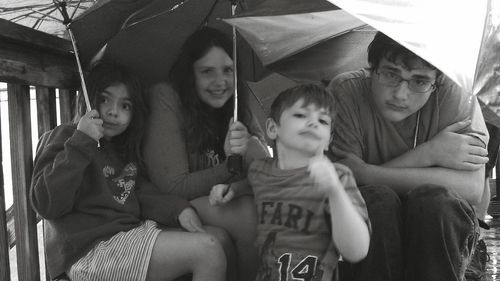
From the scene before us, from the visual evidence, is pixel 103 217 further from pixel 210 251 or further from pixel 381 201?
pixel 381 201

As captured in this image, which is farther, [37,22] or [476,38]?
[37,22]

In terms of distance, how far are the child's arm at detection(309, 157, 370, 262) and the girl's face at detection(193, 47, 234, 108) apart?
82 cm

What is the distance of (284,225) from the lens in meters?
1.75

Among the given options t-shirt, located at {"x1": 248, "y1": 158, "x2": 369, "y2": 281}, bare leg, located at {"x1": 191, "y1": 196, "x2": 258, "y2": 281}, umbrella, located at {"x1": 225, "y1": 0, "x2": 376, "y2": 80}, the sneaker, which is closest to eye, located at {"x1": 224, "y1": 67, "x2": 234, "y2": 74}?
umbrella, located at {"x1": 225, "y1": 0, "x2": 376, "y2": 80}

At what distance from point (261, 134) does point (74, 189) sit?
95 centimetres

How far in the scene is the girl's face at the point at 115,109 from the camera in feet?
6.89

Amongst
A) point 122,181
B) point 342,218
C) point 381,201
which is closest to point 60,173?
point 122,181

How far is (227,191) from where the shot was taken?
79.2 inches

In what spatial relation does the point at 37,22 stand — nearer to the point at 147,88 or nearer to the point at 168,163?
the point at 147,88

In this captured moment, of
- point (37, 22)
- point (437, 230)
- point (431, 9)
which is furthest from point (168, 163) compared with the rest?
point (431, 9)

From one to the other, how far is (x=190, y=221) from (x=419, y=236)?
0.81m

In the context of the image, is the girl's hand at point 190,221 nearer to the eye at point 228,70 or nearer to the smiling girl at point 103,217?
the smiling girl at point 103,217

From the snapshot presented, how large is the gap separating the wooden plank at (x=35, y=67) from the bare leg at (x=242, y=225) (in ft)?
2.66

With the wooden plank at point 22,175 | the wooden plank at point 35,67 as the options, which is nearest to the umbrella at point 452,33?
the wooden plank at point 35,67
